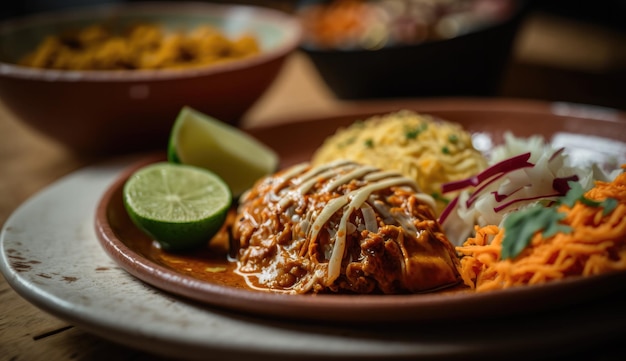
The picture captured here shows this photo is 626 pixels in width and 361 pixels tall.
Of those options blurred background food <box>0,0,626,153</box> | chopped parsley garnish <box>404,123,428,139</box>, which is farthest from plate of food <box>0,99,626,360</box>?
blurred background food <box>0,0,626,153</box>

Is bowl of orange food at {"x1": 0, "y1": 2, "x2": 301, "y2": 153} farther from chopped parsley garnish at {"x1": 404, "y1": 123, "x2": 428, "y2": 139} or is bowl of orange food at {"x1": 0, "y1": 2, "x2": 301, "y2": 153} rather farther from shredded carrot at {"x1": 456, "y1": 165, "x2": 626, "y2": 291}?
shredded carrot at {"x1": 456, "y1": 165, "x2": 626, "y2": 291}

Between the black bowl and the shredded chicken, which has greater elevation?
the black bowl

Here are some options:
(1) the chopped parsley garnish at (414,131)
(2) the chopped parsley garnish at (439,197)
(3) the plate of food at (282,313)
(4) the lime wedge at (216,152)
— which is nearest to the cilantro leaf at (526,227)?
(3) the plate of food at (282,313)

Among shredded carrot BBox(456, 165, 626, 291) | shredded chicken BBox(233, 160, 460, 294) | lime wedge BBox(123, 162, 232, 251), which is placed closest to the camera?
shredded carrot BBox(456, 165, 626, 291)

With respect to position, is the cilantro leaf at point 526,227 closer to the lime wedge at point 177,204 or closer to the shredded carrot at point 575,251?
the shredded carrot at point 575,251

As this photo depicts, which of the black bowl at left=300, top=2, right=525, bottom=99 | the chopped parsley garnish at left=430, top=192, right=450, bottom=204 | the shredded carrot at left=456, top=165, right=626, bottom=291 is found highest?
the black bowl at left=300, top=2, right=525, bottom=99

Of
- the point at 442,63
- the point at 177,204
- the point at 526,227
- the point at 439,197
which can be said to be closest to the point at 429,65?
the point at 442,63

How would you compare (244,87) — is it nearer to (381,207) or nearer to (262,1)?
(381,207)
